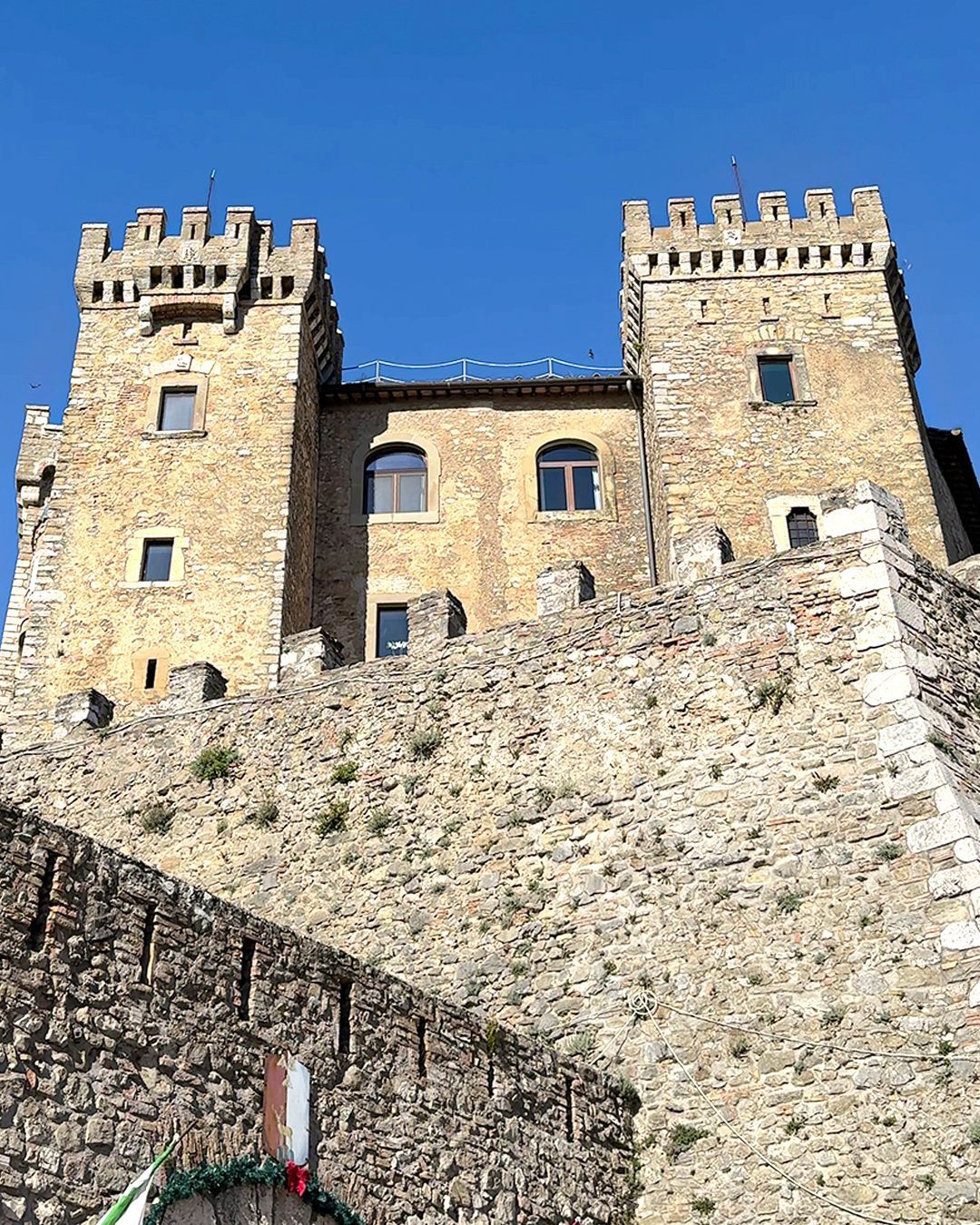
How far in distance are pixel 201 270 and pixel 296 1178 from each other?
21.2 m

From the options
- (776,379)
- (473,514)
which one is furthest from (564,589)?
(776,379)

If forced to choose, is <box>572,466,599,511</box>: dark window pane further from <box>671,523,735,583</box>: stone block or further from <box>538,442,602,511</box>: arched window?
<box>671,523,735,583</box>: stone block

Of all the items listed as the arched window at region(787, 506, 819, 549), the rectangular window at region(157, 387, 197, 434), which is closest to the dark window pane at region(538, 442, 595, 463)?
the arched window at region(787, 506, 819, 549)

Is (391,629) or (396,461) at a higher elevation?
(396,461)

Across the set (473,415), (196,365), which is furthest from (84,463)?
(473,415)

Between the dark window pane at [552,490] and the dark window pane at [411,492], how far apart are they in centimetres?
205

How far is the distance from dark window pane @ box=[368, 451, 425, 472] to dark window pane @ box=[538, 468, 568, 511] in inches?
83.6

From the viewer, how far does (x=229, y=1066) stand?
33.4 ft

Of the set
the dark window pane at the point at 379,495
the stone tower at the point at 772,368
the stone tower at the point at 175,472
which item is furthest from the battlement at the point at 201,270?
the stone tower at the point at 772,368

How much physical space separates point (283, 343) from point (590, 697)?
43.9 ft

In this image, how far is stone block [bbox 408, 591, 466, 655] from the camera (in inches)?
763

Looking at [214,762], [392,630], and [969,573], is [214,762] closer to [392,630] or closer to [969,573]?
[392,630]

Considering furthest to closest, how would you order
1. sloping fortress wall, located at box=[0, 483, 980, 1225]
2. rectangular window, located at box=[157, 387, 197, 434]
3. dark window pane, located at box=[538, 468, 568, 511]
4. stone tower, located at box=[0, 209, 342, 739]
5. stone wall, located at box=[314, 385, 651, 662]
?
dark window pane, located at box=[538, 468, 568, 511]
rectangular window, located at box=[157, 387, 197, 434]
stone wall, located at box=[314, 385, 651, 662]
stone tower, located at box=[0, 209, 342, 739]
sloping fortress wall, located at box=[0, 483, 980, 1225]

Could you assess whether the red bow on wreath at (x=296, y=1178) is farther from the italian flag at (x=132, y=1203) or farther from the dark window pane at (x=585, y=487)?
the dark window pane at (x=585, y=487)
